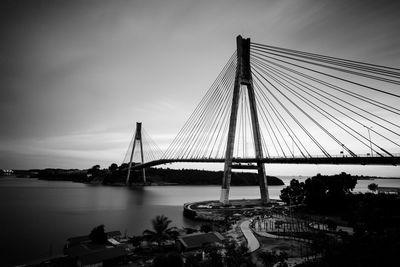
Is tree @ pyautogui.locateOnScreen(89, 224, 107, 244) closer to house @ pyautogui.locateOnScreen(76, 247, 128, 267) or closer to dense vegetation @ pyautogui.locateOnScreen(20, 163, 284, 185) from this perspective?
house @ pyautogui.locateOnScreen(76, 247, 128, 267)

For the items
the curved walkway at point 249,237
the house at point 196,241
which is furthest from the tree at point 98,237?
the curved walkway at point 249,237

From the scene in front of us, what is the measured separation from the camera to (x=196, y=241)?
20516mm

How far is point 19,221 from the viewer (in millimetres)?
35219

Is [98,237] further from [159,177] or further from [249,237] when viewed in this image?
[159,177]

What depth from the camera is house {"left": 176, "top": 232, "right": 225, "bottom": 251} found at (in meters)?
19.9

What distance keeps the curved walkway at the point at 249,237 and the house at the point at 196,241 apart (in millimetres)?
2530

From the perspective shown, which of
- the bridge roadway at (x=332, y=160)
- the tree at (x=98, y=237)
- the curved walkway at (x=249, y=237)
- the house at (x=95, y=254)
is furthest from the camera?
the bridge roadway at (x=332, y=160)

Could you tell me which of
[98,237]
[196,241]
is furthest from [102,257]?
[196,241]

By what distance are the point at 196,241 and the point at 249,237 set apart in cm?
569

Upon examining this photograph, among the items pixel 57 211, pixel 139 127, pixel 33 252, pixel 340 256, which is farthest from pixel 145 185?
pixel 340 256

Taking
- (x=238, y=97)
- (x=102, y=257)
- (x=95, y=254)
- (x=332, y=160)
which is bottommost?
(x=102, y=257)

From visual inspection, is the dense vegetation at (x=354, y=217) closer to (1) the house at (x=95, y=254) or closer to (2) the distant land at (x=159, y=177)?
(1) the house at (x=95, y=254)

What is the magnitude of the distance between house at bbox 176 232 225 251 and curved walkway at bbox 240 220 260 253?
8.30ft

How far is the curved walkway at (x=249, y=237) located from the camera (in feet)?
67.0
